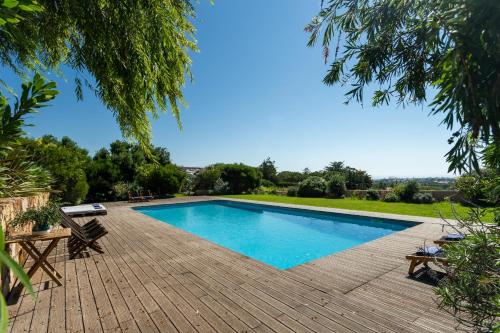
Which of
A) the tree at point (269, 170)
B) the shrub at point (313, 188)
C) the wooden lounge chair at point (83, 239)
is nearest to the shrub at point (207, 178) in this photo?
the shrub at point (313, 188)

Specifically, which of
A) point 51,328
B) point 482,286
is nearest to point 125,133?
point 51,328

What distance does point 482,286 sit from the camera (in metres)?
1.65

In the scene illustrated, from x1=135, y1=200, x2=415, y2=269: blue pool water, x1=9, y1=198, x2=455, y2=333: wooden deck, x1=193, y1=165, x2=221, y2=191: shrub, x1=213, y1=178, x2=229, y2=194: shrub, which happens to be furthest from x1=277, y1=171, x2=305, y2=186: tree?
x1=9, y1=198, x2=455, y2=333: wooden deck

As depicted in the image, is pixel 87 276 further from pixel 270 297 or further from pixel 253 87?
pixel 253 87

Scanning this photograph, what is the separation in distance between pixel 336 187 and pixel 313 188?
5.51ft

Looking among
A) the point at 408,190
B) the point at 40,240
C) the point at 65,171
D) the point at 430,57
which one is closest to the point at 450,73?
the point at 430,57

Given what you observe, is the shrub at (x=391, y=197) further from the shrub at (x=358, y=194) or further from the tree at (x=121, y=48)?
the tree at (x=121, y=48)

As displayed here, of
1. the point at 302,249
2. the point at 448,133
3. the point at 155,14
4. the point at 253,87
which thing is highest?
the point at 253,87

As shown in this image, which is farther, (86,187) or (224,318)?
(86,187)

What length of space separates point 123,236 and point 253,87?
11980mm

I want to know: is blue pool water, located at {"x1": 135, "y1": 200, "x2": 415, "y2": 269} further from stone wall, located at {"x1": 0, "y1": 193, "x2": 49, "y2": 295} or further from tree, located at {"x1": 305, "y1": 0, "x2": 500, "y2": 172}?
tree, located at {"x1": 305, "y1": 0, "x2": 500, "y2": 172}

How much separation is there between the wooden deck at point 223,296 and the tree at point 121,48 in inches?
84.5

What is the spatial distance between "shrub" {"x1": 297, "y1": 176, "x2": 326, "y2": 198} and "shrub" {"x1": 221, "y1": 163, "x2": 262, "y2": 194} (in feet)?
14.6

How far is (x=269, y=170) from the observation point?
113 ft
